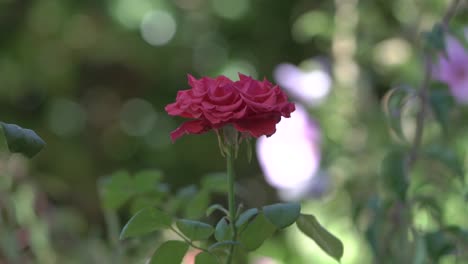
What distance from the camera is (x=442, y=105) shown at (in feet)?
2.87

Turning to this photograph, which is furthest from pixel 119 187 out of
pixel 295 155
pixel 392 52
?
pixel 392 52

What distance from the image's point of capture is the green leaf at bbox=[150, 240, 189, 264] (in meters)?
0.62

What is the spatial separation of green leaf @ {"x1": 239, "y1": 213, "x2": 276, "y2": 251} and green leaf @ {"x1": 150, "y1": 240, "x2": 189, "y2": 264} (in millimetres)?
46

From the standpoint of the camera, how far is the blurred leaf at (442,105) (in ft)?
2.85

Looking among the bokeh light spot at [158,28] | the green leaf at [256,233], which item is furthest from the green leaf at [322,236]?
the bokeh light spot at [158,28]

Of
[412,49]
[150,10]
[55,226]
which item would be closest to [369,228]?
[55,226]

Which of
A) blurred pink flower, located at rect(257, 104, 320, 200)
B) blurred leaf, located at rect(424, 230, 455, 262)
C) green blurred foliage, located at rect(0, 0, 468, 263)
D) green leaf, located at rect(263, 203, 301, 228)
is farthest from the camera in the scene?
green blurred foliage, located at rect(0, 0, 468, 263)

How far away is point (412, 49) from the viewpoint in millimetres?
1763

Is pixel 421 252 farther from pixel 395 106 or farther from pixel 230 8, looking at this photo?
pixel 230 8

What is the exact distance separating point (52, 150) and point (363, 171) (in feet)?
3.01

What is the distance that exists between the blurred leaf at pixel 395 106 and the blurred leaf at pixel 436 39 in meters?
0.05

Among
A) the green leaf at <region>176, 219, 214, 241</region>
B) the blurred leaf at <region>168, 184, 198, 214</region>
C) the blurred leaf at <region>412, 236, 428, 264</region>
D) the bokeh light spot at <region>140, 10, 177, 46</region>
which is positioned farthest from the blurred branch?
the bokeh light spot at <region>140, 10, 177, 46</region>

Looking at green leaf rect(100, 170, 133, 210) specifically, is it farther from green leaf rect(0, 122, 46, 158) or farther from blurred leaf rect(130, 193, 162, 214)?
green leaf rect(0, 122, 46, 158)

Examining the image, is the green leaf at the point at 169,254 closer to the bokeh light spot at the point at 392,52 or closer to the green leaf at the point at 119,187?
the green leaf at the point at 119,187
